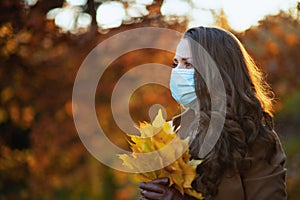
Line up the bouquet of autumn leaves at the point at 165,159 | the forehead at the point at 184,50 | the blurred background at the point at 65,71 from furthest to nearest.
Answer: the blurred background at the point at 65,71, the forehead at the point at 184,50, the bouquet of autumn leaves at the point at 165,159

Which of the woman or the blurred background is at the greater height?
the woman

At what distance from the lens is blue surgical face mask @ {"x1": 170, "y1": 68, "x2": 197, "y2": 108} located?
11.0 ft

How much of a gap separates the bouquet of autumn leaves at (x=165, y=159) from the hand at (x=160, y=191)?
0.9 inches

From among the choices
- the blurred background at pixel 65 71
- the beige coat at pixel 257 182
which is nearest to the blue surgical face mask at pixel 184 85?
the beige coat at pixel 257 182

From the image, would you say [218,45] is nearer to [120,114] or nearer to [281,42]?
[120,114]

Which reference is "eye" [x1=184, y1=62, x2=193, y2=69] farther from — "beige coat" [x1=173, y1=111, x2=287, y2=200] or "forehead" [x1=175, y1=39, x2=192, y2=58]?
"beige coat" [x1=173, y1=111, x2=287, y2=200]

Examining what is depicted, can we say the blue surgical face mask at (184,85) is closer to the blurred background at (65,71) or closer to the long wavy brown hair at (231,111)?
the long wavy brown hair at (231,111)

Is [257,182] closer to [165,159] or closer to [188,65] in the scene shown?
[165,159]

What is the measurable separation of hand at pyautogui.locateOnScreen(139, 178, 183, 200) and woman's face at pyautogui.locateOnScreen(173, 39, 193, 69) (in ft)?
1.94

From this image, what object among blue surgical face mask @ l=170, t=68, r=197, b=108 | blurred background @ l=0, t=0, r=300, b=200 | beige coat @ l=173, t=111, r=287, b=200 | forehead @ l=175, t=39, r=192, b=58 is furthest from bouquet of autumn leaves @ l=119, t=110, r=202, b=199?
blurred background @ l=0, t=0, r=300, b=200

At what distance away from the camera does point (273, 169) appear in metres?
3.22

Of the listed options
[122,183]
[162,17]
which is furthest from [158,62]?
[122,183]

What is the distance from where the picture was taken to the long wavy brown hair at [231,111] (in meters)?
3.17

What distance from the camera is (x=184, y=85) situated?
338 centimetres
